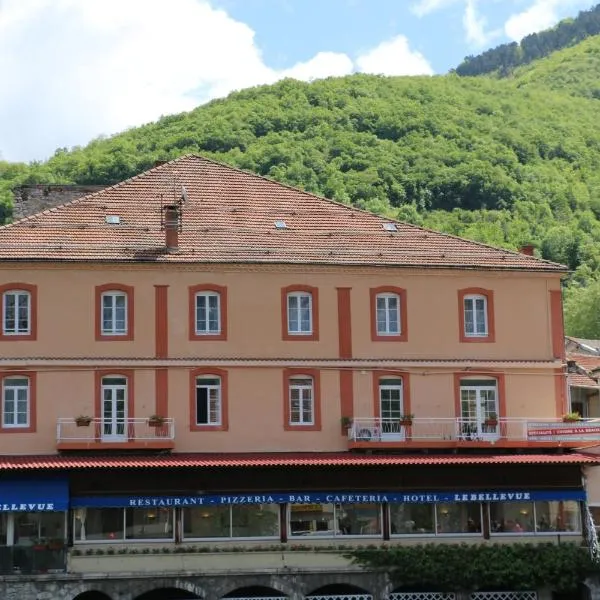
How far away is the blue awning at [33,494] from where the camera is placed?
4075 cm

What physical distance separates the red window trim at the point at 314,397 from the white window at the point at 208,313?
2.89 m

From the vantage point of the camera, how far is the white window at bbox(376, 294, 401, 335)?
46250 mm

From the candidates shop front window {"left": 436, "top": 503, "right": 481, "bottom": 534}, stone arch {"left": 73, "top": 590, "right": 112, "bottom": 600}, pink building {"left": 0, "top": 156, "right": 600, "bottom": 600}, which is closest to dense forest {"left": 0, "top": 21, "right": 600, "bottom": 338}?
pink building {"left": 0, "top": 156, "right": 600, "bottom": 600}

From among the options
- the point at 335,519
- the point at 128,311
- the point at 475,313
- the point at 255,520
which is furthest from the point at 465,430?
the point at 128,311

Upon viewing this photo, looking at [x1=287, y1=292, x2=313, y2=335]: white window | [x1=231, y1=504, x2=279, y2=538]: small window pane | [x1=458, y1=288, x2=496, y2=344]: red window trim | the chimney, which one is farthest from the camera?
[x1=458, y1=288, x2=496, y2=344]: red window trim

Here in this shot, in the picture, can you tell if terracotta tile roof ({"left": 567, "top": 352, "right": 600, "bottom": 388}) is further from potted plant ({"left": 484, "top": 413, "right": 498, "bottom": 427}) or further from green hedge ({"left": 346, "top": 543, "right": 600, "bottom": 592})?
green hedge ({"left": 346, "top": 543, "right": 600, "bottom": 592})

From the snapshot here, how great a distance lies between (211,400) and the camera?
44531mm

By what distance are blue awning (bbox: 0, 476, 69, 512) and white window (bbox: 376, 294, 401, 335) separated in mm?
12392

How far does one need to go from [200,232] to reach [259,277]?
2.87 meters

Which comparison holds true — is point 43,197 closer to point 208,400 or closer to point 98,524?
point 208,400

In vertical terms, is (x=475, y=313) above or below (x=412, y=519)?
above

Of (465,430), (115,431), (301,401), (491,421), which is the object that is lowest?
(465,430)

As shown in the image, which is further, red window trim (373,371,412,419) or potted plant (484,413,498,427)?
potted plant (484,413,498,427)

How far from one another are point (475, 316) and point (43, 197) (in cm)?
1853
